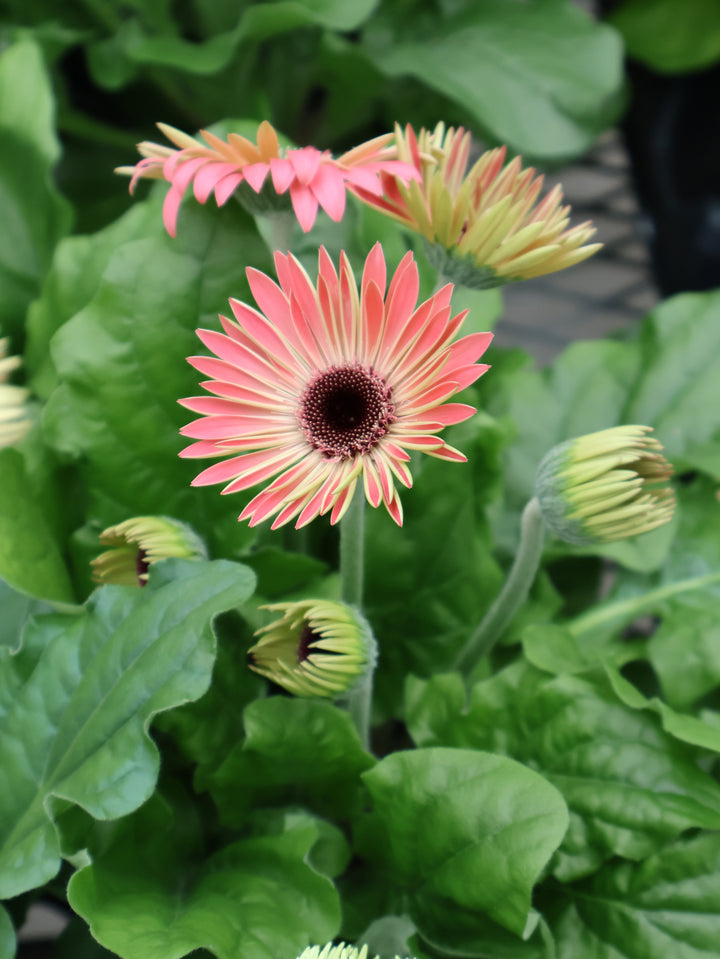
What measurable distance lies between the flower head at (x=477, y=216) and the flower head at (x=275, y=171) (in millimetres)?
12

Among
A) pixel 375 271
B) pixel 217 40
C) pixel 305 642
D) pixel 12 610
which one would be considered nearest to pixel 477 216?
pixel 375 271

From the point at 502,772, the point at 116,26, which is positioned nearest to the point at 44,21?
the point at 116,26

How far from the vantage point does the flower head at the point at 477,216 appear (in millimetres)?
325

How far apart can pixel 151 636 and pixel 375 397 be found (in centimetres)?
12

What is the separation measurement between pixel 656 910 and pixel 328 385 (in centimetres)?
25

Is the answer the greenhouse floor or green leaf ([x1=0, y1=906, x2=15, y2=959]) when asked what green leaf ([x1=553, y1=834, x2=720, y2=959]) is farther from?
the greenhouse floor

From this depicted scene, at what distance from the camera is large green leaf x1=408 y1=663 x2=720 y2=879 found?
36 centimetres

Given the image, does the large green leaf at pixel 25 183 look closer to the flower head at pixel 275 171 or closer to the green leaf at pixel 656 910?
the flower head at pixel 275 171

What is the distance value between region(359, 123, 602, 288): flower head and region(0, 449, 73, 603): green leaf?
194mm

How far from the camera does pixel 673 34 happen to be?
2.56 feet

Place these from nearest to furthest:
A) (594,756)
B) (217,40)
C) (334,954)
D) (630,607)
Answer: (334,954)
(594,756)
(630,607)
(217,40)

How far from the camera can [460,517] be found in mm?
433

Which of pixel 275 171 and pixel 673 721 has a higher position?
pixel 275 171

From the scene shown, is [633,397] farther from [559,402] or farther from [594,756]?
[594,756]
